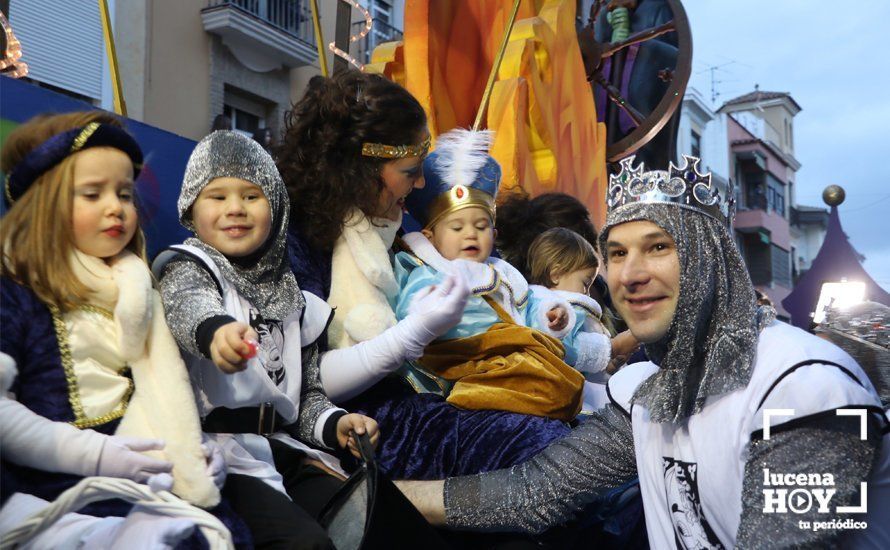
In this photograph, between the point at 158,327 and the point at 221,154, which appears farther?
the point at 221,154

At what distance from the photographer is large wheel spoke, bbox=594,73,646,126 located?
6.91m

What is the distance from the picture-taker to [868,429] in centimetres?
190

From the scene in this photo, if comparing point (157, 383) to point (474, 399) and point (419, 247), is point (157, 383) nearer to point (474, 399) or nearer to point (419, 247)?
point (474, 399)

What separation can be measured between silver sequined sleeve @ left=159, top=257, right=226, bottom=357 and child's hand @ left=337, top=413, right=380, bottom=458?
434 mm

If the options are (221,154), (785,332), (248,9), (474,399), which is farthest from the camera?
(248,9)

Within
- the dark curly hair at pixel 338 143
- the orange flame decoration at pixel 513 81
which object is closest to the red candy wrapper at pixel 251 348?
the dark curly hair at pixel 338 143

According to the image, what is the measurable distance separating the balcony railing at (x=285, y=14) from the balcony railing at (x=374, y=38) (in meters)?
0.80

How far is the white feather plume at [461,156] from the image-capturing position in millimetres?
3232

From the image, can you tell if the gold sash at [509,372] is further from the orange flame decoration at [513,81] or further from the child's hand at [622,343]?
the orange flame decoration at [513,81]

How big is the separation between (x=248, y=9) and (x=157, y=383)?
11285mm

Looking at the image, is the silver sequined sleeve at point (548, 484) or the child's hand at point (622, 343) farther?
the child's hand at point (622, 343)

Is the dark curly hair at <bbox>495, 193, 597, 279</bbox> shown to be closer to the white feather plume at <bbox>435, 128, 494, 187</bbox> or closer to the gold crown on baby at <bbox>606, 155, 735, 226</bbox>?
the white feather plume at <bbox>435, 128, 494, 187</bbox>

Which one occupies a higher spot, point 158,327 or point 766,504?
point 158,327

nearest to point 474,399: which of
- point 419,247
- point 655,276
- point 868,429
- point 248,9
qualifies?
point 419,247
